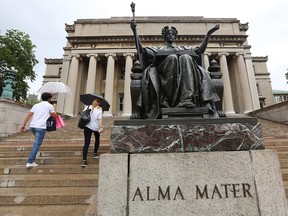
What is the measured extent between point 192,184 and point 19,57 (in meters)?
30.2

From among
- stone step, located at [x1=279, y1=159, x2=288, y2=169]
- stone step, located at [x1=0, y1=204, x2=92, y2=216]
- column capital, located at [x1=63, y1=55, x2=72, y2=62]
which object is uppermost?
column capital, located at [x1=63, y1=55, x2=72, y2=62]

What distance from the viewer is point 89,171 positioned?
4.93m

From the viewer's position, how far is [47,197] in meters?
3.73

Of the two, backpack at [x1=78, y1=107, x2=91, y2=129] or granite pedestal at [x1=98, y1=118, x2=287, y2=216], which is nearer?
granite pedestal at [x1=98, y1=118, x2=287, y2=216]

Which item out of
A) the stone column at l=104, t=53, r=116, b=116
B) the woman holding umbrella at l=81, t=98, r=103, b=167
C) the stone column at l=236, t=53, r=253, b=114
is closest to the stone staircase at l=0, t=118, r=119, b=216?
the woman holding umbrella at l=81, t=98, r=103, b=167

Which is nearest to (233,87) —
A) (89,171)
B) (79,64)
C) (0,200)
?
(79,64)

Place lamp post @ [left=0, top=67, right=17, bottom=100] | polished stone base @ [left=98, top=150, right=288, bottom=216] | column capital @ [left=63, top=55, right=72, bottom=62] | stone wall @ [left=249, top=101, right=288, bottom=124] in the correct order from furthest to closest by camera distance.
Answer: column capital @ [left=63, top=55, right=72, bottom=62]
stone wall @ [left=249, top=101, right=288, bottom=124]
lamp post @ [left=0, top=67, right=17, bottom=100]
polished stone base @ [left=98, top=150, right=288, bottom=216]

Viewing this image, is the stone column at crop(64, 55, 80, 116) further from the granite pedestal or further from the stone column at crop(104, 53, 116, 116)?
the granite pedestal

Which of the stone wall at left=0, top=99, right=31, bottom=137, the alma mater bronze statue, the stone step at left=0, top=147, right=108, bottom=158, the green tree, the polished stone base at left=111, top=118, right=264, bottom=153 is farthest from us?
the green tree

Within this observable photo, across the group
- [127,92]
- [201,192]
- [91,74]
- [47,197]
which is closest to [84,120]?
[47,197]

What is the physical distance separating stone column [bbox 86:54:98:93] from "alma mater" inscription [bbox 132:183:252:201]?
2452 cm

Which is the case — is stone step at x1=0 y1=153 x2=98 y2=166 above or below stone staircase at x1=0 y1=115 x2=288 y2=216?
above

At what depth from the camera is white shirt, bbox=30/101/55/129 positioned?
16.0 feet

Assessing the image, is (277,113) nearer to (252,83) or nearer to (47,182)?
(252,83)
